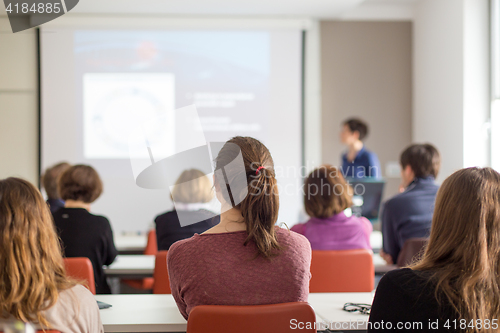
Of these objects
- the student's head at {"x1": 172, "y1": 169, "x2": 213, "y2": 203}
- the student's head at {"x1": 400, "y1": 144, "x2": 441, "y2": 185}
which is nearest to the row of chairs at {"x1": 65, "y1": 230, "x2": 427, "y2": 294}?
the student's head at {"x1": 172, "y1": 169, "x2": 213, "y2": 203}

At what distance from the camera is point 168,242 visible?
255cm

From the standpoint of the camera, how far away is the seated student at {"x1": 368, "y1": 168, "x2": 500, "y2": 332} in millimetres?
1030

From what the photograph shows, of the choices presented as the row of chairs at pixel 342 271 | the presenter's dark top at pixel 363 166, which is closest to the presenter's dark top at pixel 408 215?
the row of chairs at pixel 342 271

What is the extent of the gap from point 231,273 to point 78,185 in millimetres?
1637

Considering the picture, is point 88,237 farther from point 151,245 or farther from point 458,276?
point 458,276

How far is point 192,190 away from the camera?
270 cm

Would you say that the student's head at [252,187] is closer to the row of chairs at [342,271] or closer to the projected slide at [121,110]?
the row of chairs at [342,271]

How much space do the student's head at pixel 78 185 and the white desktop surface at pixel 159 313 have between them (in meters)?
0.94

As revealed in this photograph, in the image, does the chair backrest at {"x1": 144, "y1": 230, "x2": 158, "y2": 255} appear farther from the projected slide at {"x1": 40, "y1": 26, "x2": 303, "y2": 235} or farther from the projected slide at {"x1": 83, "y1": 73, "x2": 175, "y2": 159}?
the projected slide at {"x1": 83, "y1": 73, "x2": 175, "y2": 159}

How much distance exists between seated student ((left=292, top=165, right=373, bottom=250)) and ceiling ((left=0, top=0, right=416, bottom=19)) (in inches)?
112

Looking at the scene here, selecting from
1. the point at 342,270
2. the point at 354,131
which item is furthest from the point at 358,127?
the point at 342,270

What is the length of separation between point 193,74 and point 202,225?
288 cm

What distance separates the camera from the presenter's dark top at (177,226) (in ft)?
8.24

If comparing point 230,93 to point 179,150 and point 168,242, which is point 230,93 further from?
point 168,242
